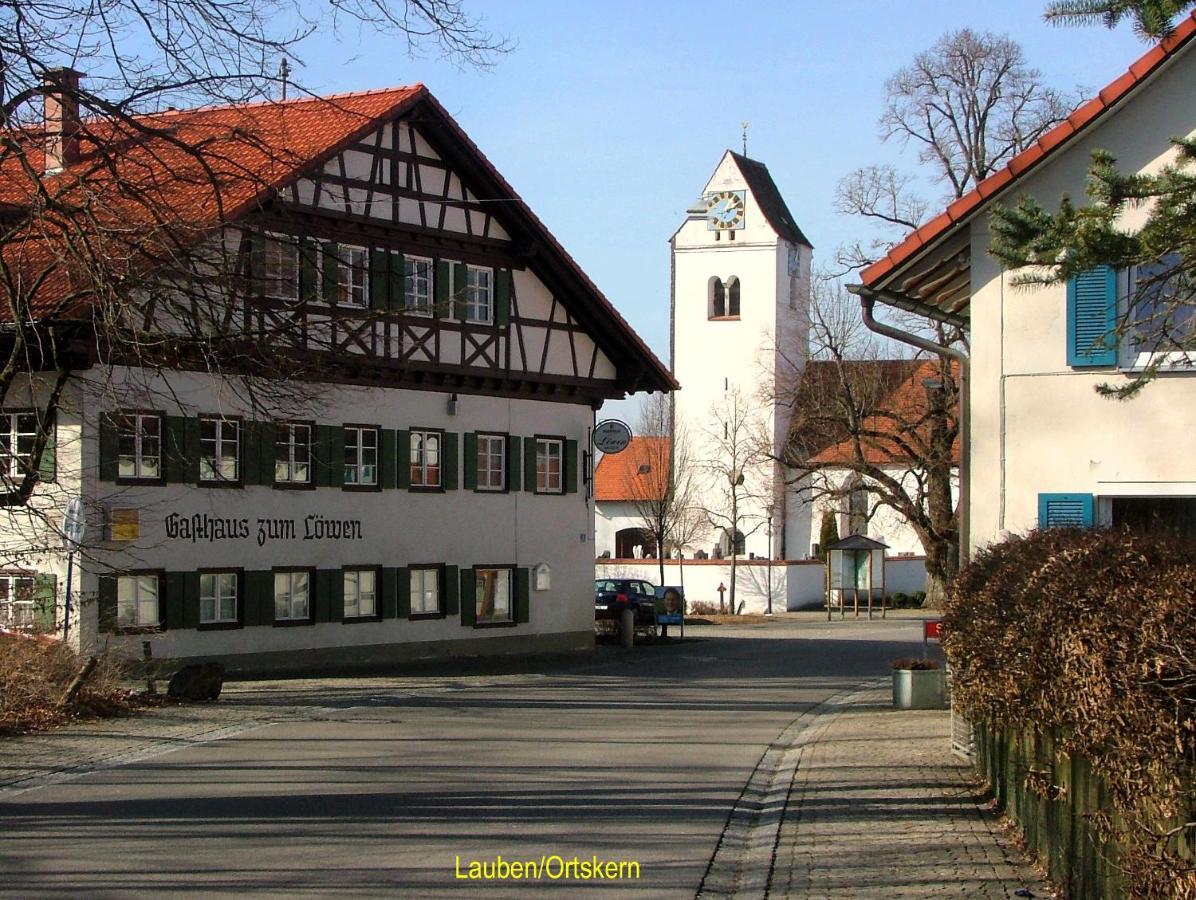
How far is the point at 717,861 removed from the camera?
370 inches

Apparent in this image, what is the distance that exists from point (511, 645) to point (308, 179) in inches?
393

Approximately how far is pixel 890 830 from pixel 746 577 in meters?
45.8

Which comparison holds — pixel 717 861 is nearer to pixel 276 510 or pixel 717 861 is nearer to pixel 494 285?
pixel 276 510

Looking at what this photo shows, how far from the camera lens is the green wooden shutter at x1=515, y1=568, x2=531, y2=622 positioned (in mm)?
30188

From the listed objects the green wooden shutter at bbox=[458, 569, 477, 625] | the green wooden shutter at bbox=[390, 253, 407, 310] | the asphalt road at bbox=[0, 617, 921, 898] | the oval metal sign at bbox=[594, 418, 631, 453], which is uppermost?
the green wooden shutter at bbox=[390, 253, 407, 310]

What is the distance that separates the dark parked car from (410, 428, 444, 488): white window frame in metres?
6.69

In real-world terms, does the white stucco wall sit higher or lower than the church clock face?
lower

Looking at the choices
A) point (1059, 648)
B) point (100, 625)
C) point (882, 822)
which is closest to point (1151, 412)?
point (882, 822)

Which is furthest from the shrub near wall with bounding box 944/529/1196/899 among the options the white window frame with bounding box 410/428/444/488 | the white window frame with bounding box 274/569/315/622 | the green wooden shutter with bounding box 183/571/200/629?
the white window frame with bounding box 410/428/444/488

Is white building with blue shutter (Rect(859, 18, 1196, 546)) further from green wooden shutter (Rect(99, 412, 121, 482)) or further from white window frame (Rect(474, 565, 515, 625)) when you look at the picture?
white window frame (Rect(474, 565, 515, 625))

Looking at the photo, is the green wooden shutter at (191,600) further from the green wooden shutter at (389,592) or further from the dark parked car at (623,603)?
the dark parked car at (623,603)

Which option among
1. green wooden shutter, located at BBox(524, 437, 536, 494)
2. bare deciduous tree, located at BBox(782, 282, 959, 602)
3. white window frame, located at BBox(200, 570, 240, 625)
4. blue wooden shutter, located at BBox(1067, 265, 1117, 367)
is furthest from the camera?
bare deciduous tree, located at BBox(782, 282, 959, 602)

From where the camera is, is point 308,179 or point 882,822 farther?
point 308,179

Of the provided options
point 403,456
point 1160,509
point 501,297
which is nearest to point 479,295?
point 501,297
